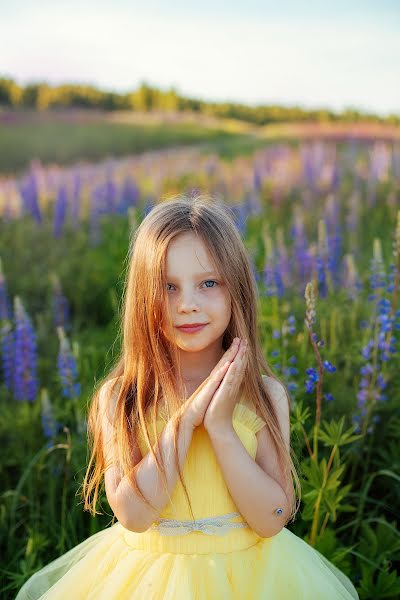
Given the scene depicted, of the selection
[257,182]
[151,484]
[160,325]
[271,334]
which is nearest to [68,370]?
[271,334]

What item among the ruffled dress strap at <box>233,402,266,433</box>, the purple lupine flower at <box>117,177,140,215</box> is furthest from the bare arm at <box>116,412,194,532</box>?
the purple lupine flower at <box>117,177,140,215</box>

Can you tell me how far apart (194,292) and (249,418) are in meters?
0.41

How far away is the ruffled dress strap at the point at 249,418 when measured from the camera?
80.0 inches

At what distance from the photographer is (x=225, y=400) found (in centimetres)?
186

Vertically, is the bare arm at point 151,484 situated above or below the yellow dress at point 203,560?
above

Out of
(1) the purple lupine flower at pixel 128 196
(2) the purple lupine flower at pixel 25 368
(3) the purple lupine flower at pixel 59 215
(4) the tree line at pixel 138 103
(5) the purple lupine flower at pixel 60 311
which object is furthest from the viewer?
(4) the tree line at pixel 138 103

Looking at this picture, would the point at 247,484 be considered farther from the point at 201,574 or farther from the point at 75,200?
the point at 75,200

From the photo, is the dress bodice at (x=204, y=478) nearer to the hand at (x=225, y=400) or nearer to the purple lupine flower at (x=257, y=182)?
the hand at (x=225, y=400)

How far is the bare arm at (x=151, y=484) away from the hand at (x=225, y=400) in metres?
0.07

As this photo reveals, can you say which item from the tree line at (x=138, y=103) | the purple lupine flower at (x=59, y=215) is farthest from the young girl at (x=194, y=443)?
the tree line at (x=138, y=103)

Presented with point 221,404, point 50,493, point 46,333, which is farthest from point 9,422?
point 221,404

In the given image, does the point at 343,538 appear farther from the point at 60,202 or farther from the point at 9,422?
the point at 60,202

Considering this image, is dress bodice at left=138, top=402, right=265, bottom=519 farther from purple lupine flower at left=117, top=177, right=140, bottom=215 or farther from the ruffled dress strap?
purple lupine flower at left=117, top=177, right=140, bottom=215

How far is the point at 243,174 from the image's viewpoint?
8953mm
